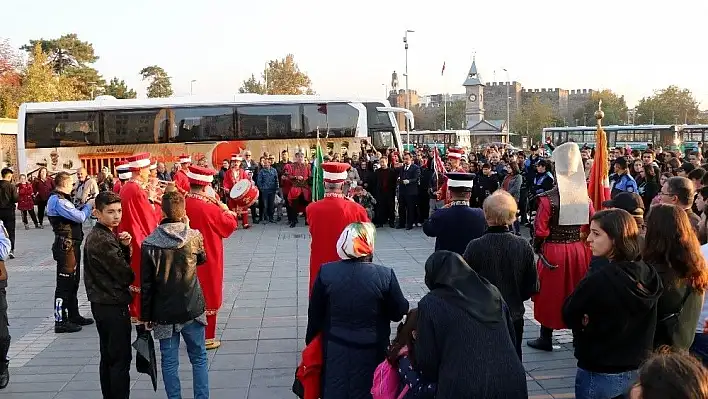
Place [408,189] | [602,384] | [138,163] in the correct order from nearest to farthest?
[602,384] → [138,163] → [408,189]

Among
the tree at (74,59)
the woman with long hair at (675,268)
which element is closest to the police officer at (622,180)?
the woman with long hair at (675,268)

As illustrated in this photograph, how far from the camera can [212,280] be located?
6504 millimetres

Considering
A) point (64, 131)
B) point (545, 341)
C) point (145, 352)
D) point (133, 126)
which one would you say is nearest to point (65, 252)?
point (145, 352)

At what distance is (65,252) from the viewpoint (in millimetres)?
7539

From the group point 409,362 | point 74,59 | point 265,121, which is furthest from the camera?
point 74,59

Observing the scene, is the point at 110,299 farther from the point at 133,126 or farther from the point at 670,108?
the point at 670,108

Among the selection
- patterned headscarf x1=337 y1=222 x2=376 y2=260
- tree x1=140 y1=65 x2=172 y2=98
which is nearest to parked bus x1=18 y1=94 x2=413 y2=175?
patterned headscarf x1=337 y1=222 x2=376 y2=260

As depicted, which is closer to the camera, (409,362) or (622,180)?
(409,362)

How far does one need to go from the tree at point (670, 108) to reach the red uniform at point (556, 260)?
7790 centimetres

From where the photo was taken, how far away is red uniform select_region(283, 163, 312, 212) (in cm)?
1700

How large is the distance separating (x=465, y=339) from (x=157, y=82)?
6857 cm

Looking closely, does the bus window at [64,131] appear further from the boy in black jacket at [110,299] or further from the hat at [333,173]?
the boy in black jacket at [110,299]

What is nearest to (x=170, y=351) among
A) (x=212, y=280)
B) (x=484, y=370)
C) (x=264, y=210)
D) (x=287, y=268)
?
(x=212, y=280)

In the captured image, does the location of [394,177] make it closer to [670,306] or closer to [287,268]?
[287,268]
